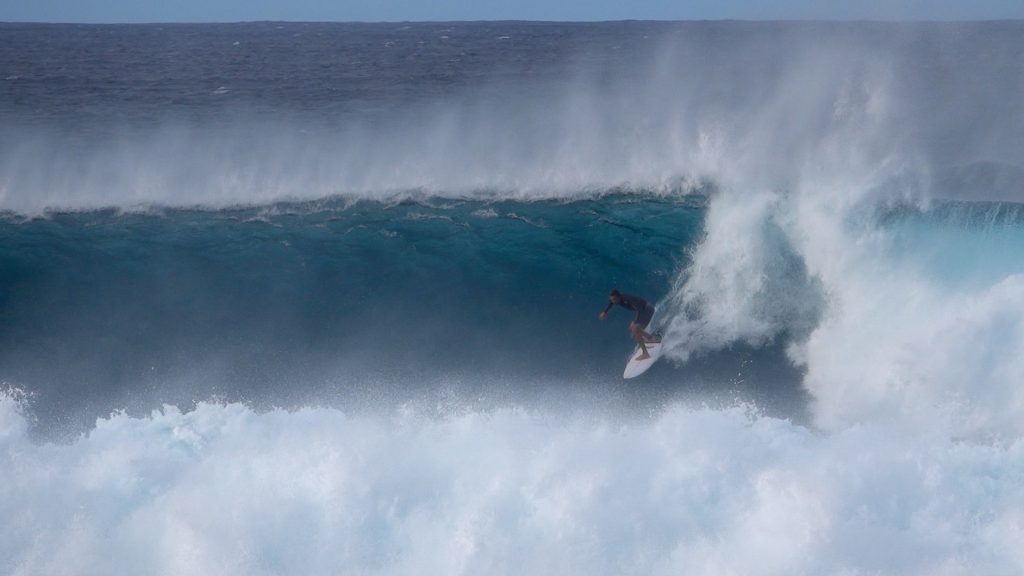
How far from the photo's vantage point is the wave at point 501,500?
282 inches

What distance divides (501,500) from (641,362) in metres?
3.30

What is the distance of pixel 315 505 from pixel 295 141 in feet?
37.0

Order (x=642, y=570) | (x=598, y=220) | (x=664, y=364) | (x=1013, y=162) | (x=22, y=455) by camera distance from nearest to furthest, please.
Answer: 1. (x=642, y=570)
2. (x=22, y=455)
3. (x=664, y=364)
4. (x=598, y=220)
5. (x=1013, y=162)

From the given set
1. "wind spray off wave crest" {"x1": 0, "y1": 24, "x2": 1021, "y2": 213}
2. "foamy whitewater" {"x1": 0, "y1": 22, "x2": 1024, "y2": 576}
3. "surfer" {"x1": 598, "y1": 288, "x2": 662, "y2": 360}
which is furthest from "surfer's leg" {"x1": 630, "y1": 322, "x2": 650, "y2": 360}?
"wind spray off wave crest" {"x1": 0, "y1": 24, "x2": 1021, "y2": 213}

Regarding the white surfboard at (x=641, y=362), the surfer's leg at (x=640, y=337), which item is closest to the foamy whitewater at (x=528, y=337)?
the white surfboard at (x=641, y=362)

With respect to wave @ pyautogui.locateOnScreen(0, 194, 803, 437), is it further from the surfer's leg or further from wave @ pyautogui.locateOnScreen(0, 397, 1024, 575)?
wave @ pyautogui.locateOnScreen(0, 397, 1024, 575)

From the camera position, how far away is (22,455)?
8.40 meters

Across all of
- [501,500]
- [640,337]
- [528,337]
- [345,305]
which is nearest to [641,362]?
[640,337]

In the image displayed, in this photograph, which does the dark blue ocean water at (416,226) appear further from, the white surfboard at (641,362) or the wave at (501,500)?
the wave at (501,500)

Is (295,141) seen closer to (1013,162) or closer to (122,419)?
(122,419)

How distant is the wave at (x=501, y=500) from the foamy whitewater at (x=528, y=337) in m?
0.03

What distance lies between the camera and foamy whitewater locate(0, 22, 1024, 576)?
742 cm

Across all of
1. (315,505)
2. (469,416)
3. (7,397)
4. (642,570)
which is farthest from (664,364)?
(7,397)

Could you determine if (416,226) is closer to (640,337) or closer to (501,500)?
(640,337)
